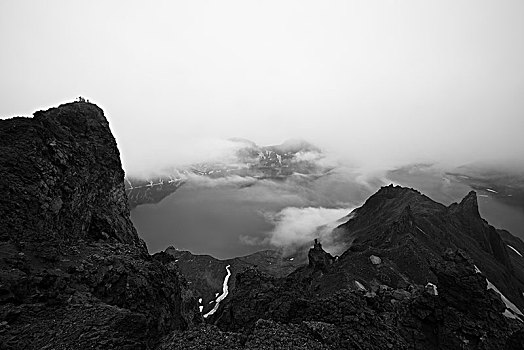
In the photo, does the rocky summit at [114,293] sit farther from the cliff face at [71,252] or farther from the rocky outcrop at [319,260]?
the rocky outcrop at [319,260]

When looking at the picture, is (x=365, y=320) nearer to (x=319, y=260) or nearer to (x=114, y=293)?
(x=114, y=293)

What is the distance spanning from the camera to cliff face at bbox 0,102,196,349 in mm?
18766

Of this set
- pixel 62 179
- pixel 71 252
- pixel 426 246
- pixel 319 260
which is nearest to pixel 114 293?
pixel 71 252

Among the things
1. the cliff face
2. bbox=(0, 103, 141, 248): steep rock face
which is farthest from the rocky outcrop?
bbox=(0, 103, 141, 248): steep rock face

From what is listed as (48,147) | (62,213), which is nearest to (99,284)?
(62,213)

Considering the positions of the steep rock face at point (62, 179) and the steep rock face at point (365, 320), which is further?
the steep rock face at point (62, 179)

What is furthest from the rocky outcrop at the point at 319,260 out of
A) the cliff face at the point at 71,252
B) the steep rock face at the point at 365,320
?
the cliff face at the point at 71,252

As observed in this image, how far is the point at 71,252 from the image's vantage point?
89.7 ft

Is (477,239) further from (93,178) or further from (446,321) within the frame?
(93,178)

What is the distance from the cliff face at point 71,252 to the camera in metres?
18.8

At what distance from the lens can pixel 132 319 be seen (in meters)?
20.3

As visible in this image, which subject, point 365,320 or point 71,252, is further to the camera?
point 71,252

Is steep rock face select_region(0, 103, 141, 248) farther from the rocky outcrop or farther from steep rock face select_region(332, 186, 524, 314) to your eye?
the rocky outcrop

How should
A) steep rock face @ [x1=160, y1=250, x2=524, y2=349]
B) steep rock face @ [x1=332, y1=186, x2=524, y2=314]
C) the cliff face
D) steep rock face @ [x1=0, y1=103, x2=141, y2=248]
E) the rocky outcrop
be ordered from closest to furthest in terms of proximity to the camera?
the cliff face → steep rock face @ [x1=160, y1=250, x2=524, y2=349] → steep rock face @ [x1=0, y1=103, x2=141, y2=248] → steep rock face @ [x1=332, y1=186, x2=524, y2=314] → the rocky outcrop
